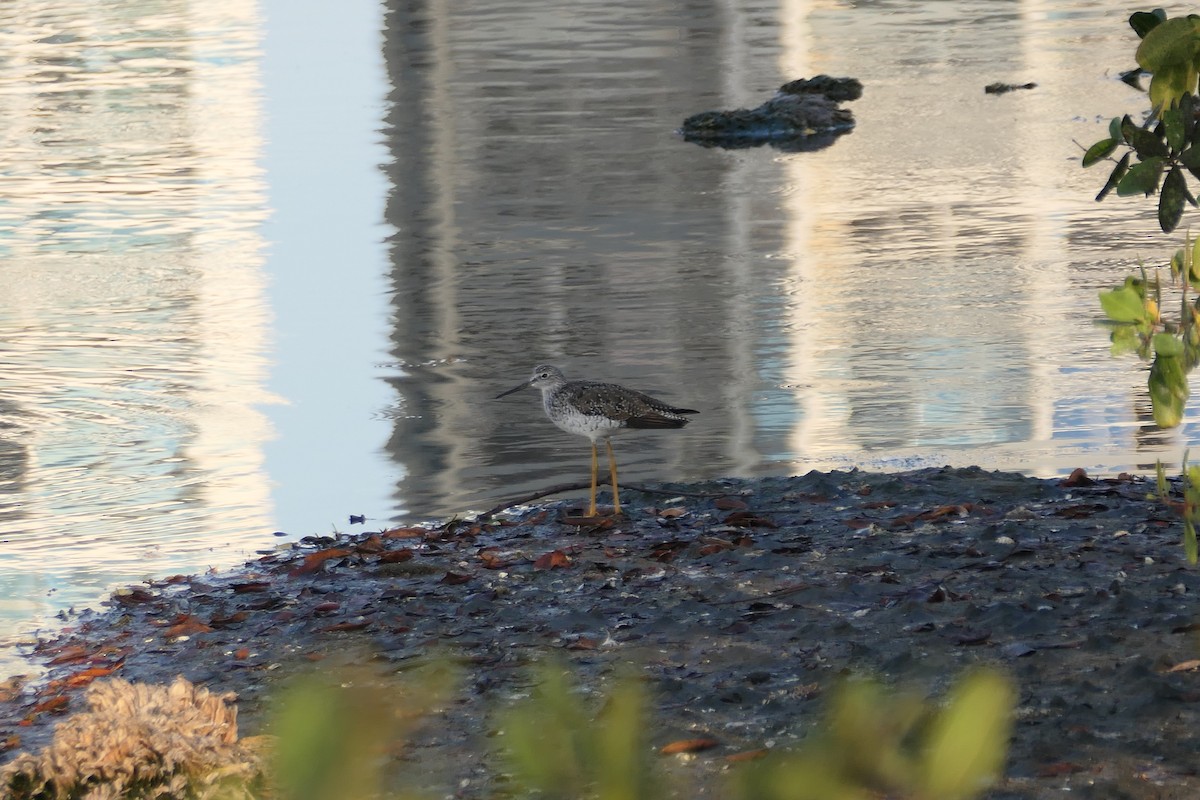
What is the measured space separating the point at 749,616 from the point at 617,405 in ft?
6.25

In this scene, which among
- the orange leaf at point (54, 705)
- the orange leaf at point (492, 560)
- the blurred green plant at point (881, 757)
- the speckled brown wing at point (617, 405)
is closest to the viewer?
the blurred green plant at point (881, 757)

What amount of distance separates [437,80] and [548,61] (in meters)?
2.11

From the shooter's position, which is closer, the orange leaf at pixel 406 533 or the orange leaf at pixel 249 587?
the orange leaf at pixel 249 587

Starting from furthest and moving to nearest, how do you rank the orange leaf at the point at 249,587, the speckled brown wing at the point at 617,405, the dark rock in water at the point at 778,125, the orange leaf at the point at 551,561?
the dark rock in water at the point at 778,125 → the speckled brown wing at the point at 617,405 → the orange leaf at the point at 249,587 → the orange leaf at the point at 551,561

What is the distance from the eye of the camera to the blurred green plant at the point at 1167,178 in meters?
3.63

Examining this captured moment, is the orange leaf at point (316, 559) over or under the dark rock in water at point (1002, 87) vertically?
under

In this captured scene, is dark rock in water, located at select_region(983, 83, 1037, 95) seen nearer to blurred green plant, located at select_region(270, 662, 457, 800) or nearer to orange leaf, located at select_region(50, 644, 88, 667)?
orange leaf, located at select_region(50, 644, 88, 667)

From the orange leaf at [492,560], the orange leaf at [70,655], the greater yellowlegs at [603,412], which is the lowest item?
the orange leaf at [70,655]

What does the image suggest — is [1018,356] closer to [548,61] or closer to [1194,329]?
[1194,329]

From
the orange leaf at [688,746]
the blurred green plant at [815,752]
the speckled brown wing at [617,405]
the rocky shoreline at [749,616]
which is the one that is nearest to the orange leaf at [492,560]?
the rocky shoreline at [749,616]

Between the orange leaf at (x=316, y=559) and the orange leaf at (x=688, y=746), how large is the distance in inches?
117

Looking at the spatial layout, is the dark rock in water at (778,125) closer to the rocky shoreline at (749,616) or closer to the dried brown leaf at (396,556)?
the rocky shoreline at (749,616)

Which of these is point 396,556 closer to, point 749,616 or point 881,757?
point 749,616

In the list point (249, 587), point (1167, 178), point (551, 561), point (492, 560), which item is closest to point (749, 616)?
point (551, 561)
